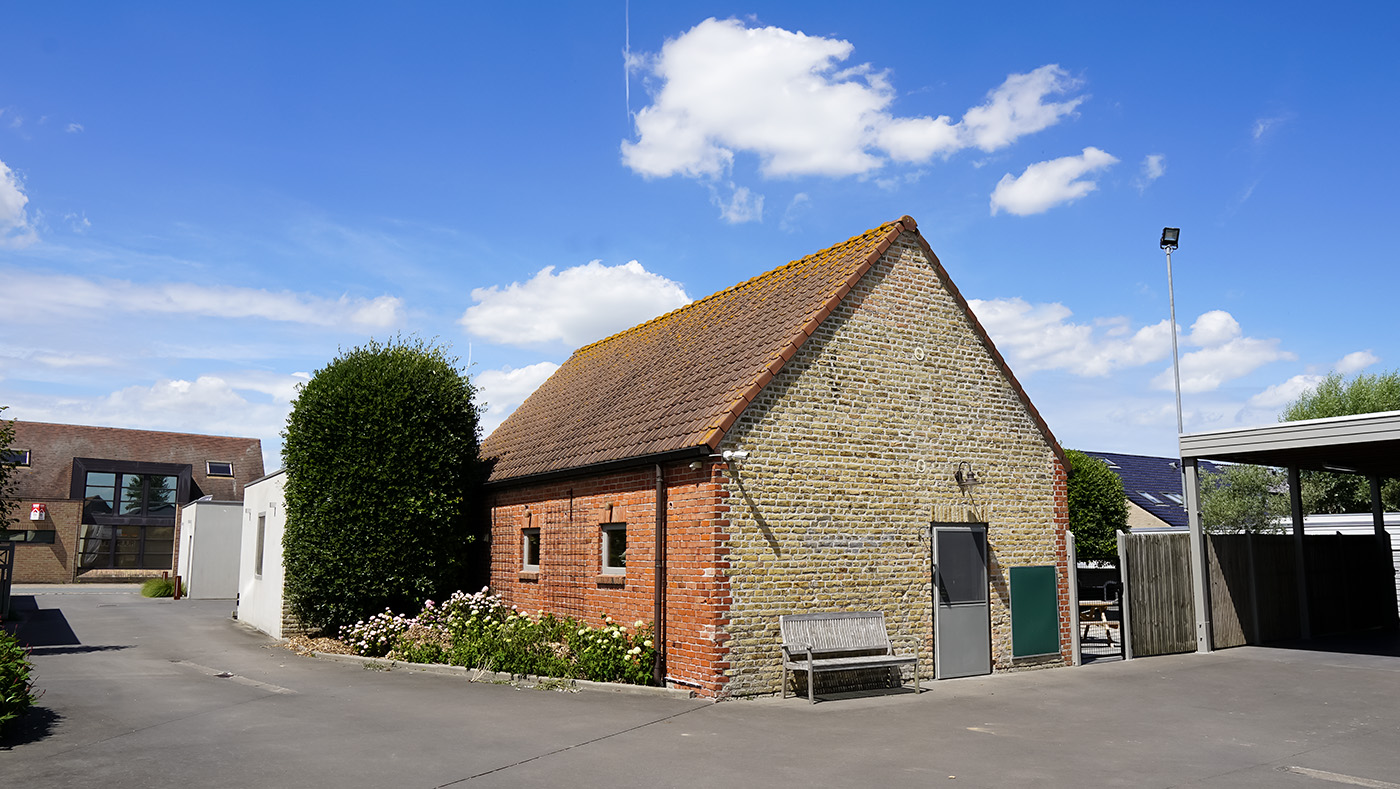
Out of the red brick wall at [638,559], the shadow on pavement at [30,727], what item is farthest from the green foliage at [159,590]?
the shadow on pavement at [30,727]

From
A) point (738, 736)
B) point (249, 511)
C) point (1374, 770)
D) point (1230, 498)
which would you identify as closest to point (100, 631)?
point (249, 511)

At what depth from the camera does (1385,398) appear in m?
31.2

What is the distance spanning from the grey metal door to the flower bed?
4259 mm

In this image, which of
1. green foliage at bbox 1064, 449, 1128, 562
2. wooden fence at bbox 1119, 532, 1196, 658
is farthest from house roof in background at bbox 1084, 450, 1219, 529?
wooden fence at bbox 1119, 532, 1196, 658

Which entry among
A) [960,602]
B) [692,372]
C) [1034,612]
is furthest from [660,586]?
[1034,612]

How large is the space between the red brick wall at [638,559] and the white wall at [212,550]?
20692mm

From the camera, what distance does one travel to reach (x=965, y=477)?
14133mm

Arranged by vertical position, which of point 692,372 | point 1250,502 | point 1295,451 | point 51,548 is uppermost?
point 692,372

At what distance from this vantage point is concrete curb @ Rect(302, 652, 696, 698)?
1172 cm

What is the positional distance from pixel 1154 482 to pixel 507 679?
125 ft

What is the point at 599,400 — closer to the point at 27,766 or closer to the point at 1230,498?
the point at 27,766

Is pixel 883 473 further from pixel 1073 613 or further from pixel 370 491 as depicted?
pixel 370 491

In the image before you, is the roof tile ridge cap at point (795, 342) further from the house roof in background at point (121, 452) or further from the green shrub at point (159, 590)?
the house roof in background at point (121, 452)

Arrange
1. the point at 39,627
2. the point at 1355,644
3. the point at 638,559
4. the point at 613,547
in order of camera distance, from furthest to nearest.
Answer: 1. the point at 39,627
2. the point at 1355,644
3. the point at 613,547
4. the point at 638,559
